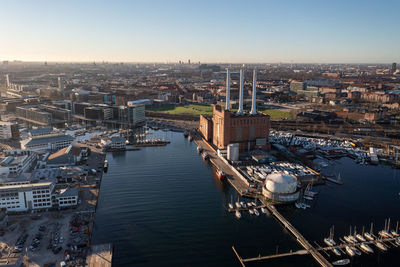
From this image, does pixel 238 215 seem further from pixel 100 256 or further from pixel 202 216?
pixel 100 256

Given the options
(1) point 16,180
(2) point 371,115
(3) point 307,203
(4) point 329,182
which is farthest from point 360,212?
(2) point 371,115

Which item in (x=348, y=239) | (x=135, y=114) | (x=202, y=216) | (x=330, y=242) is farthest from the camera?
(x=135, y=114)

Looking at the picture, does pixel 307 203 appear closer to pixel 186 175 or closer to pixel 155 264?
pixel 186 175

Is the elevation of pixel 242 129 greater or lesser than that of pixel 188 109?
greater

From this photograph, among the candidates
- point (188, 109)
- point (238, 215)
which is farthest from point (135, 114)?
point (238, 215)

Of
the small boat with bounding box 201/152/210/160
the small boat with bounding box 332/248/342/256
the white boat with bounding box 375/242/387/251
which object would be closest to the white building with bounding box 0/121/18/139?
the small boat with bounding box 201/152/210/160

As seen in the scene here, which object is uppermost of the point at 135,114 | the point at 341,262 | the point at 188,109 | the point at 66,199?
the point at 135,114

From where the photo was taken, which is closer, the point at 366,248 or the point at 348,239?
the point at 366,248
